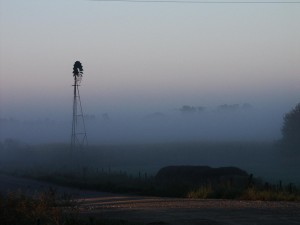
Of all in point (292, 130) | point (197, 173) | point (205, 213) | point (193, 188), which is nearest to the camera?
point (205, 213)

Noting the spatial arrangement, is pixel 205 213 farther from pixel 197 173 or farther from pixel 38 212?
pixel 197 173

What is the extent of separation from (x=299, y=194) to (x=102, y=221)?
1776cm

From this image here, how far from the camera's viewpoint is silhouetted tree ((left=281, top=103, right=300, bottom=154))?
407ft

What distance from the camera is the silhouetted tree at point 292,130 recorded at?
407ft

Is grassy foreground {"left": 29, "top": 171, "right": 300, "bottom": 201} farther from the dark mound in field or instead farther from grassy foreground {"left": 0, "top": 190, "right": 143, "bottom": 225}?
grassy foreground {"left": 0, "top": 190, "right": 143, "bottom": 225}

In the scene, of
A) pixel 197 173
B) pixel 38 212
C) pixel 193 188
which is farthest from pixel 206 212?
pixel 197 173

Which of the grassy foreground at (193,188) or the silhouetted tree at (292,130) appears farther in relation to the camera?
the silhouetted tree at (292,130)

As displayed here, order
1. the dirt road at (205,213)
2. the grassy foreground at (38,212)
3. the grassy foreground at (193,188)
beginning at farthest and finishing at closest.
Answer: the grassy foreground at (193,188), the dirt road at (205,213), the grassy foreground at (38,212)

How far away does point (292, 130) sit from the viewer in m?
124

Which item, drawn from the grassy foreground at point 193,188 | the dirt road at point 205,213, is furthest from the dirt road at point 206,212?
the grassy foreground at point 193,188

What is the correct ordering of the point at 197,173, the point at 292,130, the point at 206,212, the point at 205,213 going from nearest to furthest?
the point at 205,213
the point at 206,212
the point at 197,173
the point at 292,130

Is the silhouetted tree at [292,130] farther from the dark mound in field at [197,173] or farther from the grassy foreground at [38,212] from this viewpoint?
the grassy foreground at [38,212]

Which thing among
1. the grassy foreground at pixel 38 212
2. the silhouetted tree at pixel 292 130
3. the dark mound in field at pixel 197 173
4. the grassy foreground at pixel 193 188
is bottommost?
the grassy foreground at pixel 38 212

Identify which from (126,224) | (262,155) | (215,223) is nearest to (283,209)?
(215,223)
